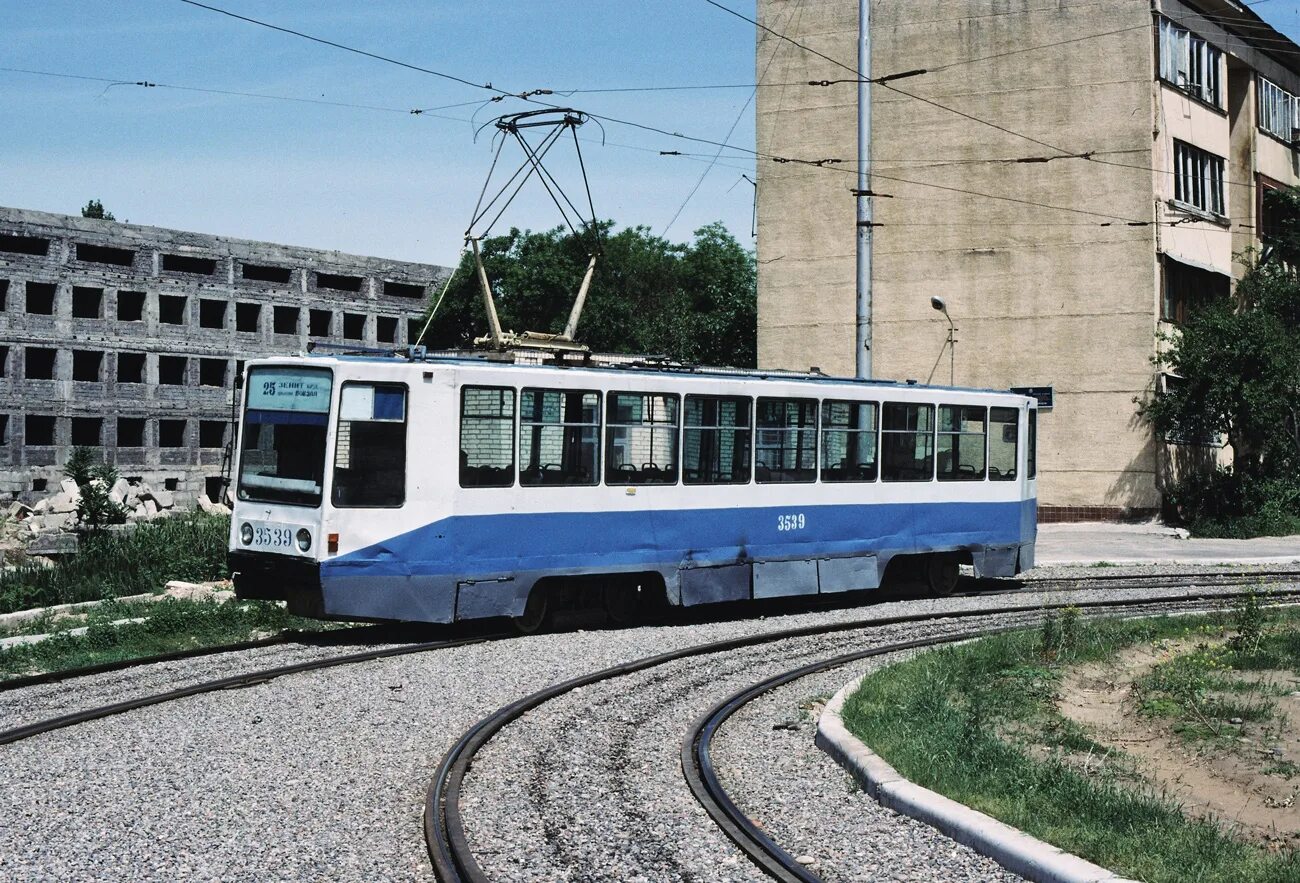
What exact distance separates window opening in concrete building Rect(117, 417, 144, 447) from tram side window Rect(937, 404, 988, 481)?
4899 cm

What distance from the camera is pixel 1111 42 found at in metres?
37.5

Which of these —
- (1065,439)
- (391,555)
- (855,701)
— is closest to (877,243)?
(1065,439)

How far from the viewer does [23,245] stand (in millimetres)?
59281

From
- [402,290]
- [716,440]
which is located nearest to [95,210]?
[402,290]

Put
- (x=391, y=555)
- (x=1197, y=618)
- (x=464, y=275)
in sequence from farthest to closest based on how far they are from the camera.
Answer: (x=464, y=275) < (x=1197, y=618) < (x=391, y=555)

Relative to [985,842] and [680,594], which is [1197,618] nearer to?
[680,594]

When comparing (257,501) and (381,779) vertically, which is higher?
(257,501)

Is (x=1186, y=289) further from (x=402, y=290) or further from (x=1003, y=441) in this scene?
(x=402, y=290)

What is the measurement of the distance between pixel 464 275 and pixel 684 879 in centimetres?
6142

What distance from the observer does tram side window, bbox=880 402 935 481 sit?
1972 cm

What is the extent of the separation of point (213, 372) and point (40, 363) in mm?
7729

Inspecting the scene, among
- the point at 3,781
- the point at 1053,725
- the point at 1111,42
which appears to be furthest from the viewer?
the point at 1111,42

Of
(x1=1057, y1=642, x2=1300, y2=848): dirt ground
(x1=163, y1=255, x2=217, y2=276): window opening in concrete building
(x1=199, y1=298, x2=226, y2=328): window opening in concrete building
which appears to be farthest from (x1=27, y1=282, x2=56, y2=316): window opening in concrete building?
(x1=1057, y1=642, x2=1300, y2=848): dirt ground

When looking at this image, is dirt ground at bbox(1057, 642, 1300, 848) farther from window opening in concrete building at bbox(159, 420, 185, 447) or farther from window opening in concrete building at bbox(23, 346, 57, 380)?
window opening in concrete building at bbox(159, 420, 185, 447)
